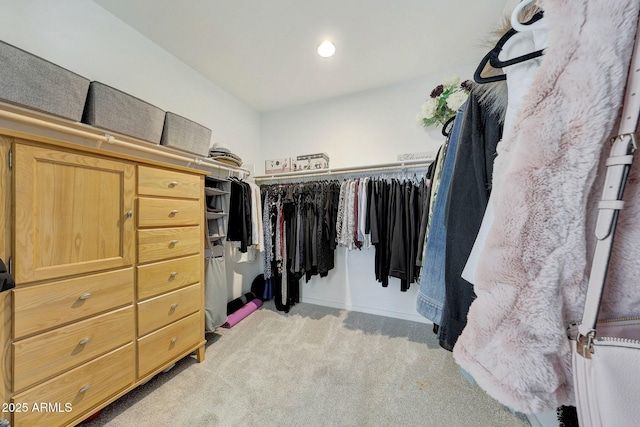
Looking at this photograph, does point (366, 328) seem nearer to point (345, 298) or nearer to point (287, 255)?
point (345, 298)

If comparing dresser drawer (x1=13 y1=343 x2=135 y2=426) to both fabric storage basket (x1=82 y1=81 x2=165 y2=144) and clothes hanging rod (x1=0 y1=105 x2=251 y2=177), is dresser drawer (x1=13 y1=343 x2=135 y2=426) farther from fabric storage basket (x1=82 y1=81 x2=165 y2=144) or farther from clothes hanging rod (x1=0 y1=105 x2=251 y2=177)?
fabric storage basket (x1=82 y1=81 x2=165 y2=144)

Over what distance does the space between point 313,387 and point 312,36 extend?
2537mm

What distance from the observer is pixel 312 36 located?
1.72m

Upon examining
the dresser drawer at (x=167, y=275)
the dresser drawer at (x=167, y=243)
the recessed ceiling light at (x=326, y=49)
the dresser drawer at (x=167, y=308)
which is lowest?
the dresser drawer at (x=167, y=308)

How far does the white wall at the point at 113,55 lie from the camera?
1.23 metres

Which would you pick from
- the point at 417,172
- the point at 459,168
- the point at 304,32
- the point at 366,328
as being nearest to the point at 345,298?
the point at 366,328

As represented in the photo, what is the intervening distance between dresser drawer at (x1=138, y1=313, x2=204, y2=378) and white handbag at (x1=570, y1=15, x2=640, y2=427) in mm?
1761

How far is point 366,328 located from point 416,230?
1.07 meters

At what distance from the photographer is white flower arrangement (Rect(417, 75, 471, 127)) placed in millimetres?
1951

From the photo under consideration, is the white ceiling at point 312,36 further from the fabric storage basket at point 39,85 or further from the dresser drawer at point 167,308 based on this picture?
the dresser drawer at point 167,308

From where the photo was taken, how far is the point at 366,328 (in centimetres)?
214

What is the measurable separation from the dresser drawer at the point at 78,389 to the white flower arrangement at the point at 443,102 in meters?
2.85

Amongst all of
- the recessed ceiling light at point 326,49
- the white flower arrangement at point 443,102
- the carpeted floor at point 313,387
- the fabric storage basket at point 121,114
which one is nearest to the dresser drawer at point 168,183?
the fabric storage basket at point 121,114

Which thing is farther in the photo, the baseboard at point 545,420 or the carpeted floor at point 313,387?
the carpeted floor at point 313,387
